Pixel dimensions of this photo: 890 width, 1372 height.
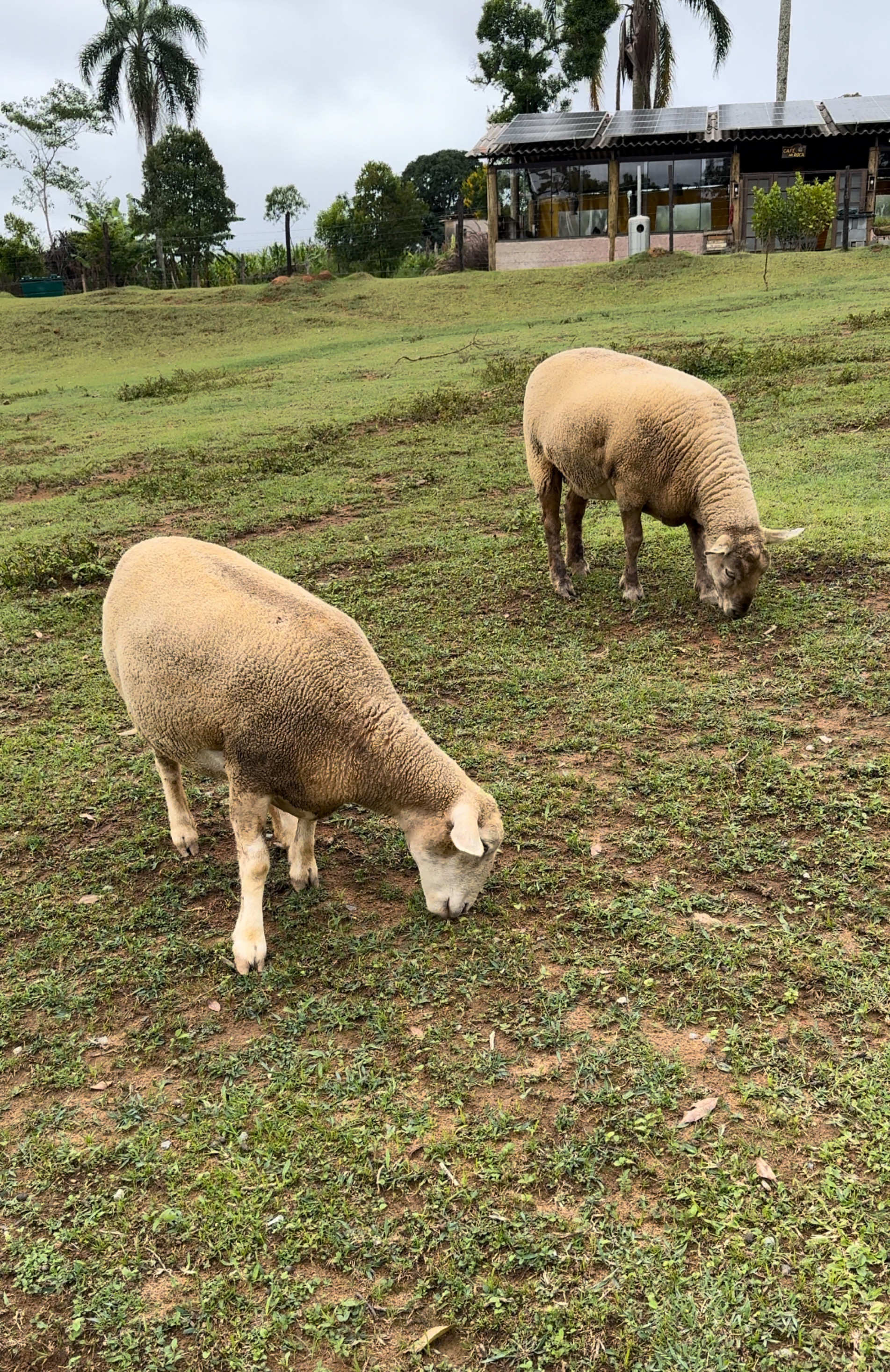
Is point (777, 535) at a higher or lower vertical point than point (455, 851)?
higher

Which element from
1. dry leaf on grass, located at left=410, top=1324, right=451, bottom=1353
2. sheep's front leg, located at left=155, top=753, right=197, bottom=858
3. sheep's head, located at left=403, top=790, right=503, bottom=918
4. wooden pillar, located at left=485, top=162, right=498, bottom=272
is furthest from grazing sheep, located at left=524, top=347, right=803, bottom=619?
wooden pillar, located at left=485, top=162, right=498, bottom=272

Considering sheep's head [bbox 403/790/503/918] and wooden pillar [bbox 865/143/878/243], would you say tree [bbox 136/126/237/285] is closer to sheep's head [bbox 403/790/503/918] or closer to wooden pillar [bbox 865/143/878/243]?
wooden pillar [bbox 865/143/878/243]

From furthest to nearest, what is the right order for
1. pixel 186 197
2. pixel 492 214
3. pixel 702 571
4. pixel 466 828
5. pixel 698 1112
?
pixel 186 197
pixel 492 214
pixel 702 571
pixel 466 828
pixel 698 1112

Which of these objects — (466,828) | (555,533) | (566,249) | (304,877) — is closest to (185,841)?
(304,877)

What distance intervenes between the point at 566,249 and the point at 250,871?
110 ft

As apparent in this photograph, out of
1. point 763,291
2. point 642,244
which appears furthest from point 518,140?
point 763,291

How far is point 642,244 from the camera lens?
31844 mm

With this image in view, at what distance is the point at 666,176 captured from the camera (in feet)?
108

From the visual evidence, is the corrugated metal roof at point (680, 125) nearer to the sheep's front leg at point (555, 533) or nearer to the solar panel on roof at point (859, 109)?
the solar panel on roof at point (859, 109)

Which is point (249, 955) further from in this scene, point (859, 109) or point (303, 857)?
point (859, 109)

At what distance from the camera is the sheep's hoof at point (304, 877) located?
14.9 ft

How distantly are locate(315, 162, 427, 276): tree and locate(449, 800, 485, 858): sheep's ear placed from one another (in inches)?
1354

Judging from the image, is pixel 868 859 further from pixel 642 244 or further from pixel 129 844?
pixel 642 244

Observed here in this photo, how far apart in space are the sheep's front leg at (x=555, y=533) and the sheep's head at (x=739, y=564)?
1.34m
